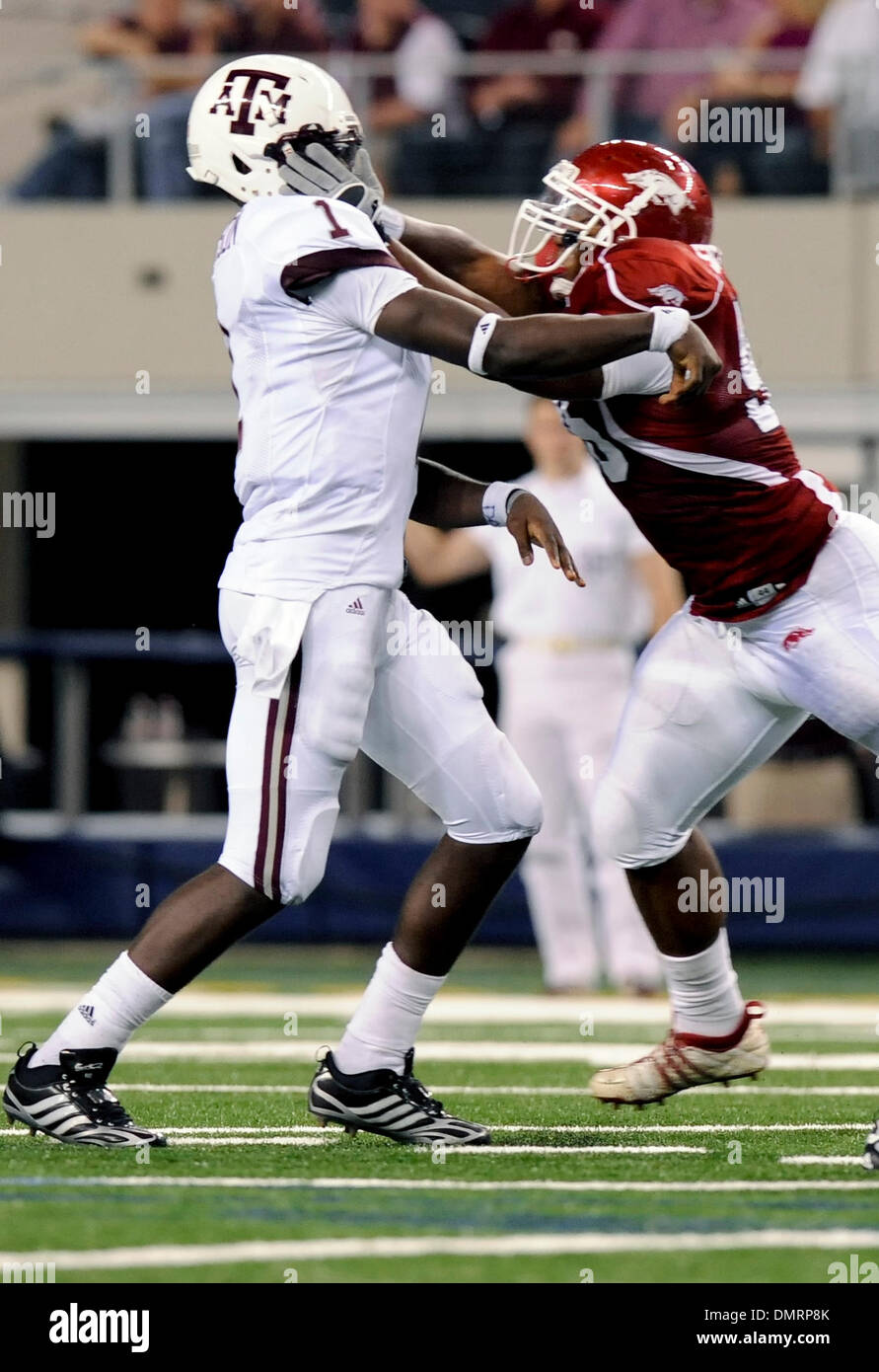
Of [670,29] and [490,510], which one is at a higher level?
[670,29]

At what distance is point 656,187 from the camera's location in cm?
437

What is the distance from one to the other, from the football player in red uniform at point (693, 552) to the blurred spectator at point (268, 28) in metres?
7.26

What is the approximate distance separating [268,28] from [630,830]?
317 inches

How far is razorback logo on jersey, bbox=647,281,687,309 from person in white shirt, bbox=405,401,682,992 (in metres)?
3.79

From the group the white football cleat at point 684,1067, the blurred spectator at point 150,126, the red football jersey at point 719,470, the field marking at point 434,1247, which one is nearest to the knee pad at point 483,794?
the red football jersey at point 719,470

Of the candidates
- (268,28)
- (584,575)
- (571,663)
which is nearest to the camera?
(584,575)

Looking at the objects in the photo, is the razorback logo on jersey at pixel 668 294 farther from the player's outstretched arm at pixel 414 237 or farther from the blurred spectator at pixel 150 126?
the blurred spectator at pixel 150 126

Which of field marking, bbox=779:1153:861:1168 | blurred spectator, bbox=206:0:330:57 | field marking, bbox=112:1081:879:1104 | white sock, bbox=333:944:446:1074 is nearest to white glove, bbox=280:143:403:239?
white sock, bbox=333:944:446:1074

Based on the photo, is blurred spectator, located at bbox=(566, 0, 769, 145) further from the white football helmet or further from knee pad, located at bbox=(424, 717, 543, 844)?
knee pad, located at bbox=(424, 717, 543, 844)

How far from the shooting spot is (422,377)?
14.1 feet

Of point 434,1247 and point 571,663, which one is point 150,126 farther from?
point 434,1247

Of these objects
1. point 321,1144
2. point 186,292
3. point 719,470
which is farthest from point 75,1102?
point 186,292

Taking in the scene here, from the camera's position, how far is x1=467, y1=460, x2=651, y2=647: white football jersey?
8148 mm
